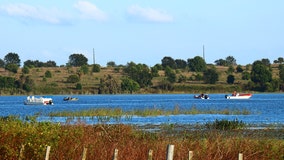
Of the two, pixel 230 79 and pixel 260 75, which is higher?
pixel 260 75

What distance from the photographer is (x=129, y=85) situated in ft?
568

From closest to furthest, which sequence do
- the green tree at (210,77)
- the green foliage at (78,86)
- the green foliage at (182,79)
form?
the green foliage at (78,86), the green tree at (210,77), the green foliage at (182,79)

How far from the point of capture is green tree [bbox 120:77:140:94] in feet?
568

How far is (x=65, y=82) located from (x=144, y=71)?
17.1 metres

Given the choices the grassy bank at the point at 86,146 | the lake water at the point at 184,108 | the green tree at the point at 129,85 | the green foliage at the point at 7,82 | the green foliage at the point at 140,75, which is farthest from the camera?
the green foliage at the point at 140,75

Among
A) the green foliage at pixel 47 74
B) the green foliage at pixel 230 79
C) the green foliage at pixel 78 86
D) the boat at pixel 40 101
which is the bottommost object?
the boat at pixel 40 101

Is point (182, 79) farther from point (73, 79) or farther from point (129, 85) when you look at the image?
point (73, 79)

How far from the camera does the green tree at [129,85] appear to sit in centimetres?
17300

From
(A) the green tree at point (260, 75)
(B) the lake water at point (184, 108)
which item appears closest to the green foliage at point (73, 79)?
(B) the lake water at point (184, 108)

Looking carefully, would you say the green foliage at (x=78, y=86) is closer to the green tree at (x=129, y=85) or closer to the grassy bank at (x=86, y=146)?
the green tree at (x=129, y=85)

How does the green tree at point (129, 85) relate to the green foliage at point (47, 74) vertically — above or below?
below

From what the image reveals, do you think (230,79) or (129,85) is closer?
(230,79)

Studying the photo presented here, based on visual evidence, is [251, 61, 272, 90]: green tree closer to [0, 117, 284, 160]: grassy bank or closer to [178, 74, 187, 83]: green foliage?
[178, 74, 187, 83]: green foliage

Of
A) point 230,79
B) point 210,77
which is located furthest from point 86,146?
point 210,77
